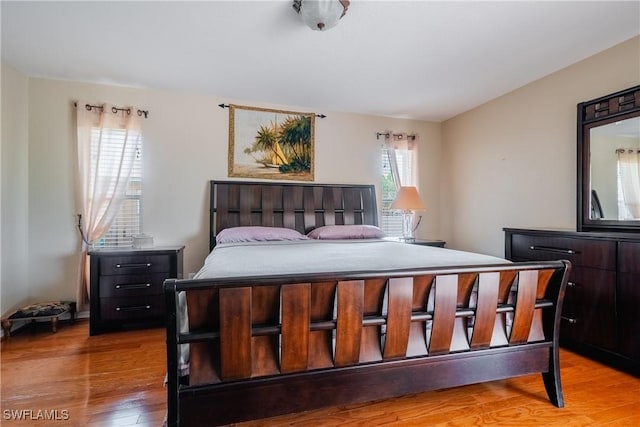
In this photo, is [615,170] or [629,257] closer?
[629,257]

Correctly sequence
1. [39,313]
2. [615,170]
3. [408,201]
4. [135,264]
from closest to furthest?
1. [615,170]
2. [39,313]
3. [135,264]
4. [408,201]

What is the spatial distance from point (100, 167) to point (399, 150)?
3582 mm

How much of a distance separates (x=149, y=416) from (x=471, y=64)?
11.6ft

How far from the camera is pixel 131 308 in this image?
2820 mm

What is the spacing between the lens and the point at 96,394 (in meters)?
1.77

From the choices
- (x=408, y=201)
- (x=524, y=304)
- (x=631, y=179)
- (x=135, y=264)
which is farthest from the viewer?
(x=408, y=201)

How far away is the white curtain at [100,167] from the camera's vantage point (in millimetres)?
3039

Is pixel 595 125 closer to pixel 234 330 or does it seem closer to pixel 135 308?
pixel 234 330

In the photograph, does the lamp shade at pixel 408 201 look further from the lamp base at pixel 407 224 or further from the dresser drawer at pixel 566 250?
the dresser drawer at pixel 566 250

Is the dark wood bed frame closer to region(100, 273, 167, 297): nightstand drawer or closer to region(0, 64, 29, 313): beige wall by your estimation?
region(100, 273, 167, 297): nightstand drawer

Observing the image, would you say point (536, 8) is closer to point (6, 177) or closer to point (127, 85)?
point (127, 85)

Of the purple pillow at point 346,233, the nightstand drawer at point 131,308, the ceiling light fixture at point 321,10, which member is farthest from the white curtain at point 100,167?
the ceiling light fixture at point 321,10

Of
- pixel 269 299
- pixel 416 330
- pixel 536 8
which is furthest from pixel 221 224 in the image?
pixel 536 8

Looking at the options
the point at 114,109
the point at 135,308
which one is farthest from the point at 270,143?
the point at 135,308
